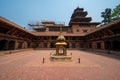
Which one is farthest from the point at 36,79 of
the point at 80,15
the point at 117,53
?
the point at 80,15

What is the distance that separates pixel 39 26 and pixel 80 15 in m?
20.2

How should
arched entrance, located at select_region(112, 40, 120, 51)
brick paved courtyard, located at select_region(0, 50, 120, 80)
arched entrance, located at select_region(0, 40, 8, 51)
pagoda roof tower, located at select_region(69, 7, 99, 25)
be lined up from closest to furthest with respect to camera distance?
1. brick paved courtyard, located at select_region(0, 50, 120, 80)
2. arched entrance, located at select_region(112, 40, 120, 51)
3. arched entrance, located at select_region(0, 40, 8, 51)
4. pagoda roof tower, located at select_region(69, 7, 99, 25)

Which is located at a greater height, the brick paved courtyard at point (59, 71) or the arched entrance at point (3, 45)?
the arched entrance at point (3, 45)

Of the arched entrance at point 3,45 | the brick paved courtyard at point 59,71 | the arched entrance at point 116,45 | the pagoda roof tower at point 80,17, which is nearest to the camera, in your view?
the brick paved courtyard at point 59,71

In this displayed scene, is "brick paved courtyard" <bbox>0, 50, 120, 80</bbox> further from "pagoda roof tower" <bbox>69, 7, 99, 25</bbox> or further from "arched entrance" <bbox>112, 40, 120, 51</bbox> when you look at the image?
"pagoda roof tower" <bbox>69, 7, 99, 25</bbox>

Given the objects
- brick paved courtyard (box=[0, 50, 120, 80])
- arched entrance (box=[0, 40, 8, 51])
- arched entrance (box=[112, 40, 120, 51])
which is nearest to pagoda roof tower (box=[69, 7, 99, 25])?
arched entrance (box=[112, 40, 120, 51])

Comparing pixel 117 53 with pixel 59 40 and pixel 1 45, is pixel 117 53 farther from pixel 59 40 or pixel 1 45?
pixel 1 45

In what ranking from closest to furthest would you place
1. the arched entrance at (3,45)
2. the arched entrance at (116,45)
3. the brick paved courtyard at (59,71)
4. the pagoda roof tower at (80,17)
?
1. the brick paved courtyard at (59,71)
2. the arched entrance at (116,45)
3. the arched entrance at (3,45)
4. the pagoda roof tower at (80,17)

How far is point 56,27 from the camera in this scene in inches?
1356

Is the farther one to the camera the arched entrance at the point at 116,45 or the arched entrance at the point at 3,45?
the arched entrance at the point at 3,45

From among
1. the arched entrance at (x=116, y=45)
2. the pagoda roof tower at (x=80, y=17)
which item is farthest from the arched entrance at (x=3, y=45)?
the pagoda roof tower at (x=80, y=17)

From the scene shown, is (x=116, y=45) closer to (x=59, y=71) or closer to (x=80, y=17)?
(x=59, y=71)

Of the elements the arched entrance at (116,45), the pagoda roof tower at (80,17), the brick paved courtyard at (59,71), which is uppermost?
the pagoda roof tower at (80,17)

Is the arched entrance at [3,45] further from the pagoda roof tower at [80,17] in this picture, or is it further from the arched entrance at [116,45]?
the pagoda roof tower at [80,17]
